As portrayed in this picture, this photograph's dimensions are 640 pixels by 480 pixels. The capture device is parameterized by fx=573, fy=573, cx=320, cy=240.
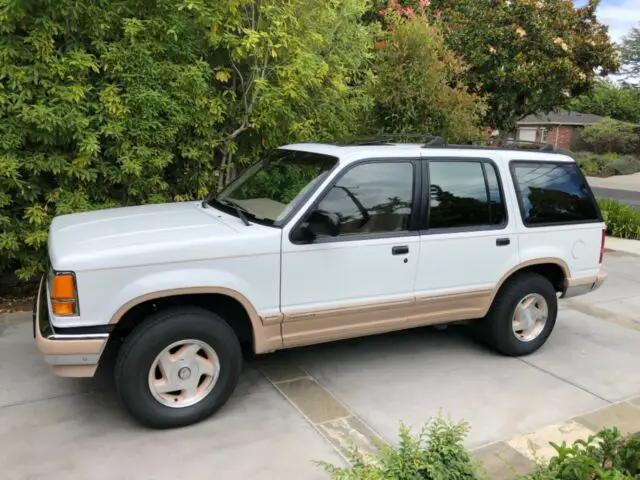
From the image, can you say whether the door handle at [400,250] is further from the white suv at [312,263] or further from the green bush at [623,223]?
the green bush at [623,223]

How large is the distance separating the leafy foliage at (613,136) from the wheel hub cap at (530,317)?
111 feet

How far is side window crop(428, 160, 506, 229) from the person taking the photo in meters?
4.49

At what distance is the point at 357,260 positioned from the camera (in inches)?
161

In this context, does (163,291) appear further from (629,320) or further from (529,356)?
(629,320)

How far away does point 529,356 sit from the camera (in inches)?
203

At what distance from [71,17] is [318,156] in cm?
273

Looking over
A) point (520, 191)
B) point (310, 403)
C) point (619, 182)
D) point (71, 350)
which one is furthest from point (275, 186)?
point (619, 182)

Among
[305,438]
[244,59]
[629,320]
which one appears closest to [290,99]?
[244,59]

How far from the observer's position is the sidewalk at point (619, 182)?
23.8 meters

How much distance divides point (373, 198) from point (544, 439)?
200 centimetres

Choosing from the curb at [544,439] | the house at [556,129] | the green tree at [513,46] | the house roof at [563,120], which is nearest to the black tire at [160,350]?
the curb at [544,439]

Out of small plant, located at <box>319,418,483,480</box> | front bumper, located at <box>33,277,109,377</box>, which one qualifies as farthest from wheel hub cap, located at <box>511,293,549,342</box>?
front bumper, located at <box>33,277,109,377</box>

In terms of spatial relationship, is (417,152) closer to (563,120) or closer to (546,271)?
(546,271)

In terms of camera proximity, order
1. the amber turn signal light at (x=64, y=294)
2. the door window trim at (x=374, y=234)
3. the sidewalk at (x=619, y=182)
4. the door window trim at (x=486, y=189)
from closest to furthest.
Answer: the amber turn signal light at (x=64, y=294), the door window trim at (x=374, y=234), the door window trim at (x=486, y=189), the sidewalk at (x=619, y=182)
